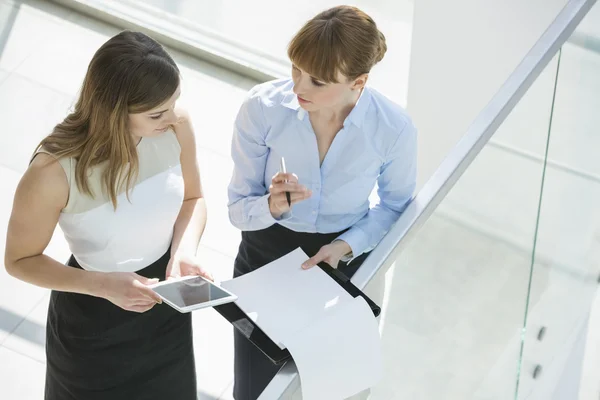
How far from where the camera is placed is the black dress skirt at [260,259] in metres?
2.70

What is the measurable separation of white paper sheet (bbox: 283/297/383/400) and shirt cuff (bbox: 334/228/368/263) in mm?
455

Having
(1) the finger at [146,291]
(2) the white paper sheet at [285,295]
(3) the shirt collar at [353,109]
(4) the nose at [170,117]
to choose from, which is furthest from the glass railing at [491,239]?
(4) the nose at [170,117]

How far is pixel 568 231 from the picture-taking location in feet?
11.1

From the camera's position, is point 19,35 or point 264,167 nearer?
point 264,167

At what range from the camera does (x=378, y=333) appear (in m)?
2.06

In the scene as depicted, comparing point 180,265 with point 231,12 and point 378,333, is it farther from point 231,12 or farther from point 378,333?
point 231,12

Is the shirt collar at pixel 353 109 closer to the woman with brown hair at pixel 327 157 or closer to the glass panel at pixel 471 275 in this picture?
the woman with brown hair at pixel 327 157

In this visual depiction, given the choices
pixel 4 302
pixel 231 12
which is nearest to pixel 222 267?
pixel 4 302

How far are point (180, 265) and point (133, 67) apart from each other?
594mm

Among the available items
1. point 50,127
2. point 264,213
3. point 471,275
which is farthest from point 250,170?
point 50,127

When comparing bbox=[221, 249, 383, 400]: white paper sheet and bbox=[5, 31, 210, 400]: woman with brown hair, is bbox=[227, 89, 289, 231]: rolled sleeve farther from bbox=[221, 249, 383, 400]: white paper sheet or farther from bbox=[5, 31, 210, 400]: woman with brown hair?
bbox=[221, 249, 383, 400]: white paper sheet

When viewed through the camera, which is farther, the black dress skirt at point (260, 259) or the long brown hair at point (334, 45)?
the black dress skirt at point (260, 259)

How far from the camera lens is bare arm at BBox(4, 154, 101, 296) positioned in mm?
2340

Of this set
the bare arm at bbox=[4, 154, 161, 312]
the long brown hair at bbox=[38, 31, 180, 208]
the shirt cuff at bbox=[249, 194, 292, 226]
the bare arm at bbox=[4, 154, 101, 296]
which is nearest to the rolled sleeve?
the shirt cuff at bbox=[249, 194, 292, 226]
